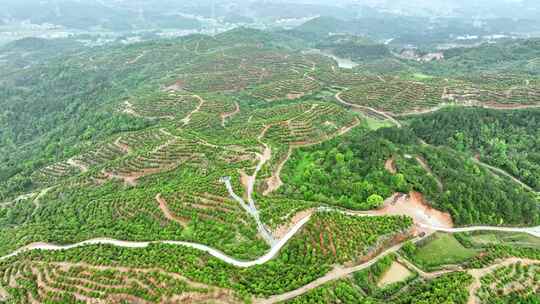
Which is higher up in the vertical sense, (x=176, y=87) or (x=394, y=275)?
(x=394, y=275)

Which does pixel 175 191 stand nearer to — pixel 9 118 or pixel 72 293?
pixel 72 293

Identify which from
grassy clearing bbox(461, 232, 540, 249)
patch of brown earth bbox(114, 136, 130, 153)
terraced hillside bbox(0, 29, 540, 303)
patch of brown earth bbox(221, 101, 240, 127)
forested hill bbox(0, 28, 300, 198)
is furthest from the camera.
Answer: patch of brown earth bbox(221, 101, 240, 127)

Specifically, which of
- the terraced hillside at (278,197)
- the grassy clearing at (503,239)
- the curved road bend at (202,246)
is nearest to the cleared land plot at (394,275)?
the terraced hillside at (278,197)

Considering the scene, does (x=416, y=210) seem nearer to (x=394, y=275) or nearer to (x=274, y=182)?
(x=394, y=275)

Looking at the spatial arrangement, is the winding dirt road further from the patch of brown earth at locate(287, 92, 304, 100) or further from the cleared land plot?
the cleared land plot

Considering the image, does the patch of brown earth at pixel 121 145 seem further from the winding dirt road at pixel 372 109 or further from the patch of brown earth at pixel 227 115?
the winding dirt road at pixel 372 109

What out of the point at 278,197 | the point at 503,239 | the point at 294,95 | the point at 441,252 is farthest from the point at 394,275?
the point at 294,95

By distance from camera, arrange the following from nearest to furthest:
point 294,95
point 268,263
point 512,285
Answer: point 512,285
point 268,263
point 294,95

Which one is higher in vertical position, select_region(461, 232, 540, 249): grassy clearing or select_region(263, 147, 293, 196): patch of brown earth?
select_region(461, 232, 540, 249): grassy clearing

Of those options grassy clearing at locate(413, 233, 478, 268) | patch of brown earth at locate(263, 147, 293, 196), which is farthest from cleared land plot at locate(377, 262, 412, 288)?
patch of brown earth at locate(263, 147, 293, 196)
